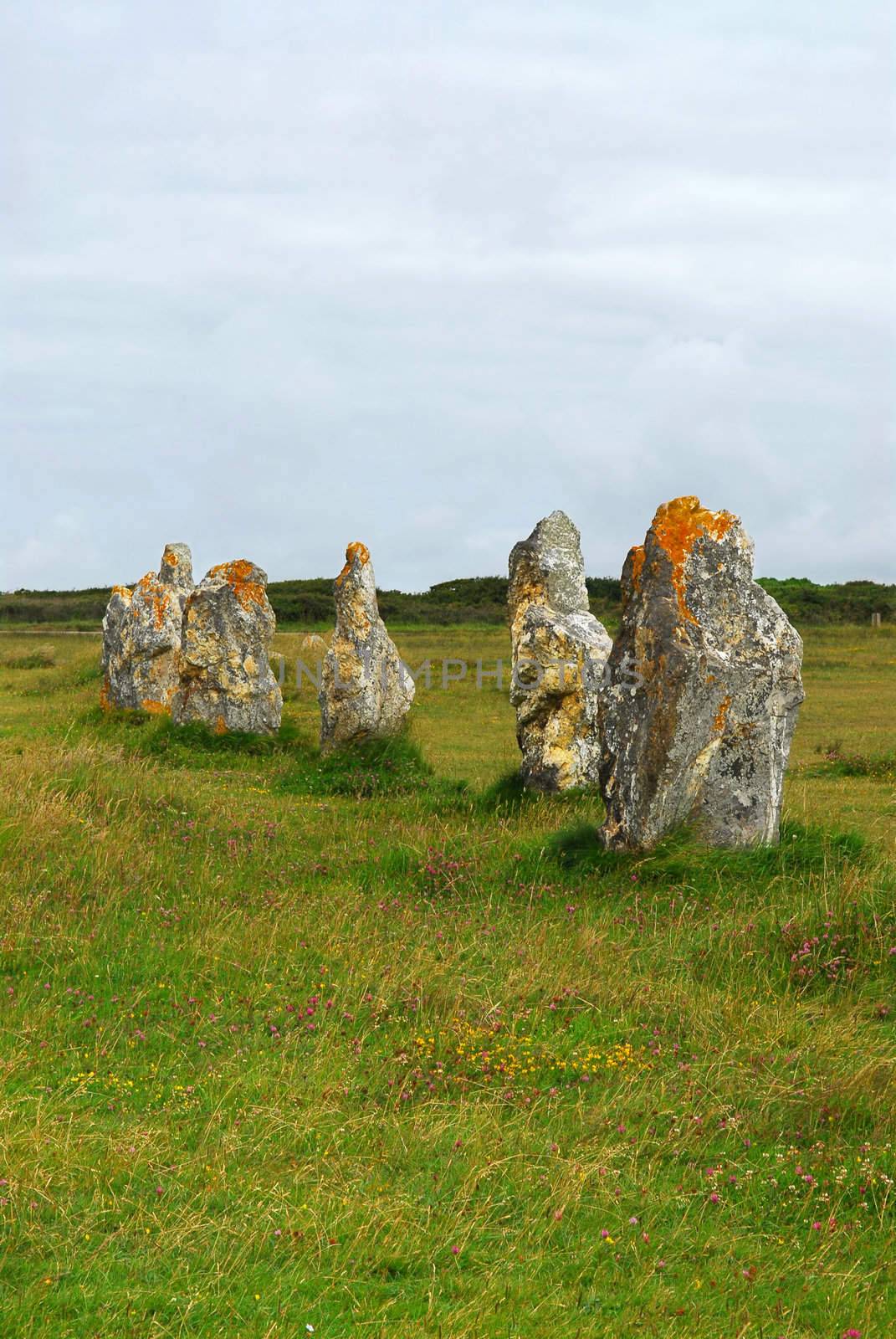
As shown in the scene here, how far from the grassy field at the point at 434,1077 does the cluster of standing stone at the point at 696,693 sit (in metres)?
0.44

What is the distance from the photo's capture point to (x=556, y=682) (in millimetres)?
Answer: 15547

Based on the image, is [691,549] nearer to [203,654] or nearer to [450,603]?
[203,654]

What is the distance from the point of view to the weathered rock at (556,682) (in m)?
15.3

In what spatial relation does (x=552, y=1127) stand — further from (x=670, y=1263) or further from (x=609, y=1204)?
(x=670, y=1263)

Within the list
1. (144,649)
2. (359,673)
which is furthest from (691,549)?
(144,649)

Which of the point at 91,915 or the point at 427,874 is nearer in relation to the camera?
the point at 91,915

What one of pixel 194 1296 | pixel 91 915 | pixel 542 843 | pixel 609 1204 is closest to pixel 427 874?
pixel 542 843

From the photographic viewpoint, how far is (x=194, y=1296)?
4887 millimetres

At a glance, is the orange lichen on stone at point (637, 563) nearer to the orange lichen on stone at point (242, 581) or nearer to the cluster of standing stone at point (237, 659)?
the cluster of standing stone at point (237, 659)

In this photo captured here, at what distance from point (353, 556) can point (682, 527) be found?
28.2 feet

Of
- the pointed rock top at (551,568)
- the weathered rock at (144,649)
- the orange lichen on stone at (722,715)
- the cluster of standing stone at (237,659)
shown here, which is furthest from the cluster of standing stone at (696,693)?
the weathered rock at (144,649)

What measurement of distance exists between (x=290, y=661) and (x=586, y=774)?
1600cm

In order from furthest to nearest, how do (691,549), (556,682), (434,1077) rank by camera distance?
1. (556,682)
2. (691,549)
3. (434,1077)

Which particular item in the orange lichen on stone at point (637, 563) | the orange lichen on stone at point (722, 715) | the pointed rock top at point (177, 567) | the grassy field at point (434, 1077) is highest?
the pointed rock top at point (177, 567)
